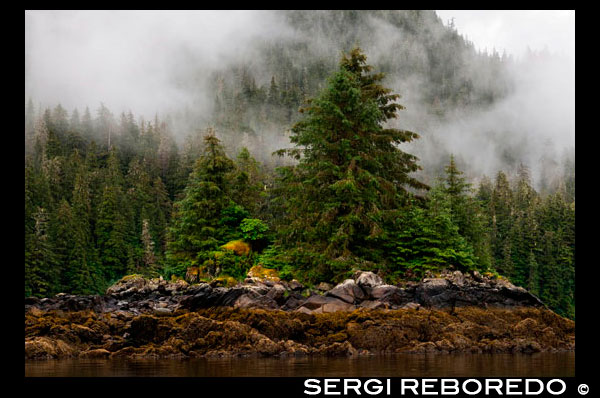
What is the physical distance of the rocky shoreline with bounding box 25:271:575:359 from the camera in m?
16.3

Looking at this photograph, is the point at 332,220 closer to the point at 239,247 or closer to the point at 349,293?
the point at 349,293

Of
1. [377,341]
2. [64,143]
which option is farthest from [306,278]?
[64,143]

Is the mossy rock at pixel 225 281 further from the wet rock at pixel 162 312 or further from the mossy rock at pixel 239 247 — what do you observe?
the wet rock at pixel 162 312

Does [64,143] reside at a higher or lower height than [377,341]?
higher

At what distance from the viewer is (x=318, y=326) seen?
1783cm

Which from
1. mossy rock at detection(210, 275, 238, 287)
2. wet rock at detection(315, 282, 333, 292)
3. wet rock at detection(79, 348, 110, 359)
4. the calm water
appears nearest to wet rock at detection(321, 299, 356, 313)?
the calm water

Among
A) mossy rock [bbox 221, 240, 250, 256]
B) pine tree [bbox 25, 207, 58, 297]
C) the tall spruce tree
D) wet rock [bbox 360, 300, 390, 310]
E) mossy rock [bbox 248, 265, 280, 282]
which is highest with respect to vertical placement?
the tall spruce tree

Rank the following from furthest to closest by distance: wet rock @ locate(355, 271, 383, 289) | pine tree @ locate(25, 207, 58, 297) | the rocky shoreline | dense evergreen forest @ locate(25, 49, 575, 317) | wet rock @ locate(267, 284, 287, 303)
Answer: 1. pine tree @ locate(25, 207, 58, 297)
2. dense evergreen forest @ locate(25, 49, 575, 317)
3. wet rock @ locate(355, 271, 383, 289)
4. wet rock @ locate(267, 284, 287, 303)
5. the rocky shoreline

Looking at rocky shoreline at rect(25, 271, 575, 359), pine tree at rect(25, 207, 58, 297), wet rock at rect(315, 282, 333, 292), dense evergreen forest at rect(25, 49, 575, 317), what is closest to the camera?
rocky shoreline at rect(25, 271, 575, 359)

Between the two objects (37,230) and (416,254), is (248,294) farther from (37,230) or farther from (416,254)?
(37,230)

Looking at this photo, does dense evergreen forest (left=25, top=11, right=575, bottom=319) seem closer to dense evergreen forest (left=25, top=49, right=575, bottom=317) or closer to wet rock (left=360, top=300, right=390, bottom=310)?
dense evergreen forest (left=25, top=49, right=575, bottom=317)

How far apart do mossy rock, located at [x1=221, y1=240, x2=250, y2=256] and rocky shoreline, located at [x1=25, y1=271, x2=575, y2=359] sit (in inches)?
452
